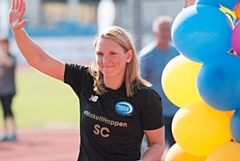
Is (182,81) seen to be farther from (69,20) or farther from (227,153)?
(69,20)

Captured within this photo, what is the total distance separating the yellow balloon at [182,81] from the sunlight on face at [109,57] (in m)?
0.39

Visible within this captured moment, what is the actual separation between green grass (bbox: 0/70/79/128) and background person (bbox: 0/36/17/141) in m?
1.42

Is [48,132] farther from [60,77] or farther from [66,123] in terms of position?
[60,77]

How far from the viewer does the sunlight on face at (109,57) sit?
357cm

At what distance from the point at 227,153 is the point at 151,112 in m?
0.54

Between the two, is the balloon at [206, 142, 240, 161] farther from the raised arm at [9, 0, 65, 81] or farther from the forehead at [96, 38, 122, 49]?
the raised arm at [9, 0, 65, 81]

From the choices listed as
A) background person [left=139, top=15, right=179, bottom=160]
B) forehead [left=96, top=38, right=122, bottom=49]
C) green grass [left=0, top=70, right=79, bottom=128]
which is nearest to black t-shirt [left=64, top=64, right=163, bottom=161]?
forehead [left=96, top=38, right=122, bottom=49]

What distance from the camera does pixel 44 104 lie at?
17.2 meters

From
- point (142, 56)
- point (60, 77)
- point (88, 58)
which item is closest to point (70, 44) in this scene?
point (88, 58)

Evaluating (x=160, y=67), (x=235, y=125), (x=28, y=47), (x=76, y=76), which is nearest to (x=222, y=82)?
(x=235, y=125)

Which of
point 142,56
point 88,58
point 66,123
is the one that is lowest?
point 88,58

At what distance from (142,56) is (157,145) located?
121 inches

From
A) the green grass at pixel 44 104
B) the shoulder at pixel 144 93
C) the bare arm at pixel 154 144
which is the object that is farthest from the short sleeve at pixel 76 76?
the green grass at pixel 44 104

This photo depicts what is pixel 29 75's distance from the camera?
27672mm
